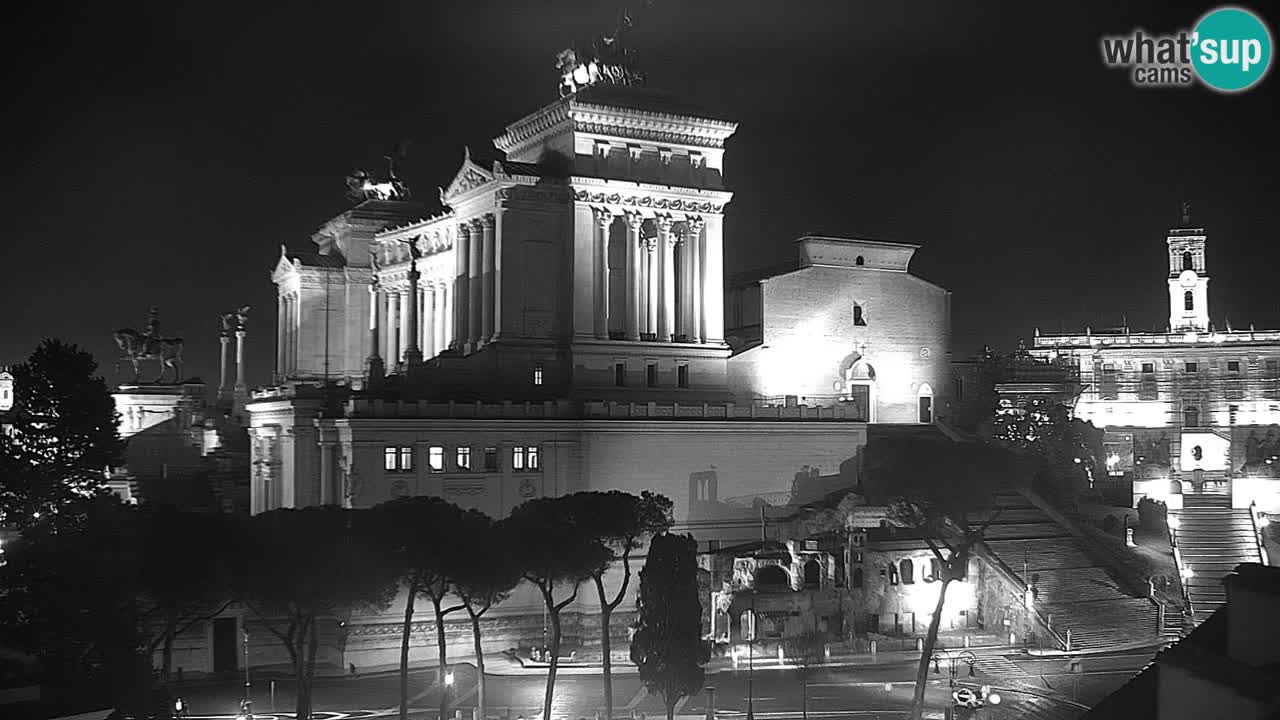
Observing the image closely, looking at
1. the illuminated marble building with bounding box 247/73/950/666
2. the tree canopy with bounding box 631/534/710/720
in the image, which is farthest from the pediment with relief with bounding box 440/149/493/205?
the tree canopy with bounding box 631/534/710/720

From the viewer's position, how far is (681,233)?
255 feet

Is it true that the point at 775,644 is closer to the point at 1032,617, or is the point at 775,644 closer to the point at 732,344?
the point at 1032,617

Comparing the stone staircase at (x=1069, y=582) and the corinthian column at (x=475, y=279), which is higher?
the corinthian column at (x=475, y=279)

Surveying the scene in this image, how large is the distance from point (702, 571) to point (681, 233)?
23.6 metres

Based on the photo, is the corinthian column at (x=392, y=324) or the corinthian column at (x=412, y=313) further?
the corinthian column at (x=392, y=324)

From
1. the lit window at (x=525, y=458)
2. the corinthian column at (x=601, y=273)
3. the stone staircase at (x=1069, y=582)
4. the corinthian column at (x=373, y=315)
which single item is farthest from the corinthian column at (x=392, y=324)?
the stone staircase at (x=1069, y=582)

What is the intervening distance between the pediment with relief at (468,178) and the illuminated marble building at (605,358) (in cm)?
15

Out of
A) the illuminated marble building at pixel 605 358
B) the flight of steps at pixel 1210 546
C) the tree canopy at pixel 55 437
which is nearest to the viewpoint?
the tree canopy at pixel 55 437

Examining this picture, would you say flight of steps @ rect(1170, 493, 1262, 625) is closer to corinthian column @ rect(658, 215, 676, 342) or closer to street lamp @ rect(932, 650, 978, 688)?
street lamp @ rect(932, 650, 978, 688)

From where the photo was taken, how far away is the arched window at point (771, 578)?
62156mm

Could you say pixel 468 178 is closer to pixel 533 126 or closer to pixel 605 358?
pixel 533 126

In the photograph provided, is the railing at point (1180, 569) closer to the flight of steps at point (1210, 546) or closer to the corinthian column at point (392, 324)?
the flight of steps at point (1210, 546)

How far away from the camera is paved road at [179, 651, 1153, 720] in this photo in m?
50.0

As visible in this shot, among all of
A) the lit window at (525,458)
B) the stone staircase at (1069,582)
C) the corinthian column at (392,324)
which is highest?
the corinthian column at (392,324)
